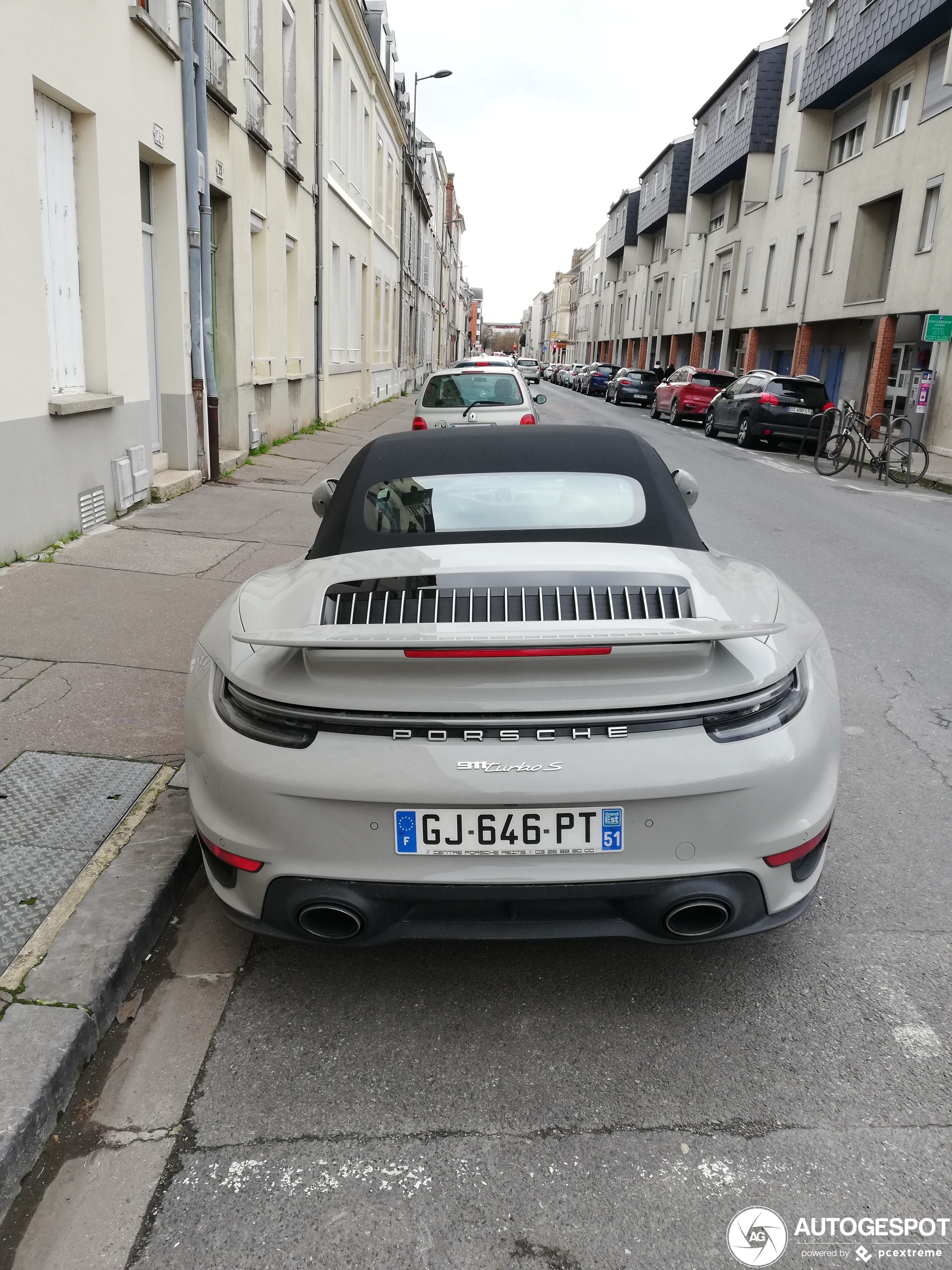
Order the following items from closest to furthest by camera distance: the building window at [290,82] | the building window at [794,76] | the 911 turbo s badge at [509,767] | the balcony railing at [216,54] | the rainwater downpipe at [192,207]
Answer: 1. the 911 turbo s badge at [509,767]
2. the rainwater downpipe at [192,207]
3. the balcony railing at [216,54]
4. the building window at [290,82]
5. the building window at [794,76]

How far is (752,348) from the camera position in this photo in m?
36.1

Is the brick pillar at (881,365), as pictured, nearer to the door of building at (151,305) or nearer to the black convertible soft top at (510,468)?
the door of building at (151,305)

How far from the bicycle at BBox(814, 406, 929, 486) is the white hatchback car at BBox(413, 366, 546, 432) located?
6.81m

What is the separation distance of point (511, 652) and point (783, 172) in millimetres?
35634

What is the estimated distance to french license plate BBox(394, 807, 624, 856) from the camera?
2332 mm

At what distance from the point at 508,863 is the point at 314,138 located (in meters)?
19.0

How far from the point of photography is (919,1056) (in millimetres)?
A: 2525

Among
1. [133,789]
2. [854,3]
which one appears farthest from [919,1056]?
[854,3]

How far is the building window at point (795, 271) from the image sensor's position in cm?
3116

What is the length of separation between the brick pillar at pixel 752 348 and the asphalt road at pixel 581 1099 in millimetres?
35248

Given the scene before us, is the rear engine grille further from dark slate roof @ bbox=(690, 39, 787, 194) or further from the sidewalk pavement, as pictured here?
dark slate roof @ bbox=(690, 39, 787, 194)

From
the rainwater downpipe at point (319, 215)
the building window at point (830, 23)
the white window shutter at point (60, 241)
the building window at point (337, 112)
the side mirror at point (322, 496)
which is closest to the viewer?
the side mirror at point (322, 496)

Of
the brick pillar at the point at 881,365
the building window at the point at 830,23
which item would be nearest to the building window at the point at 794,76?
the building window at the point at 830,23

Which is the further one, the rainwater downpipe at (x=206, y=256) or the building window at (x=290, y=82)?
the building window at (x=290, y=82)
